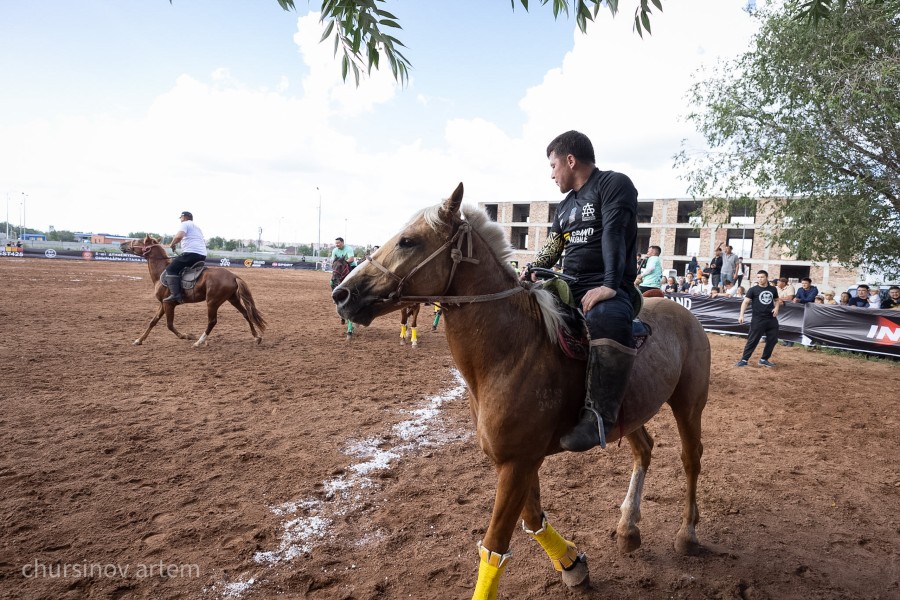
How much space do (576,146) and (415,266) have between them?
1.31m

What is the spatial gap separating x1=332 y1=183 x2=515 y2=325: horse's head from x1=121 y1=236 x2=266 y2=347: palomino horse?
893 cm

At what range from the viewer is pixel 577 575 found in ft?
9.61

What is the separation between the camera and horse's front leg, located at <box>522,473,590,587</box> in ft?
9.33

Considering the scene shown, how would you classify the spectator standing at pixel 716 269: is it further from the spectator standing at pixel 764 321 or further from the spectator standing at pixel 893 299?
the spectator standing at pixel 764 321

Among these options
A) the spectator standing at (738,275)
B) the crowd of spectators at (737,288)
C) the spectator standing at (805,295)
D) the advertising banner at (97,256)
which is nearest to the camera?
the crowd of spectators at (737,288)

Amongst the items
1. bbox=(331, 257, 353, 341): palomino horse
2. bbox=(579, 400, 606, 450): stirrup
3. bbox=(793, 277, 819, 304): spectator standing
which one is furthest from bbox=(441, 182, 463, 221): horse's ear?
bbox=(793, 277, 819, 304): spectator standing

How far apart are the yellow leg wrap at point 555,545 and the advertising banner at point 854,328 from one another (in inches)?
539

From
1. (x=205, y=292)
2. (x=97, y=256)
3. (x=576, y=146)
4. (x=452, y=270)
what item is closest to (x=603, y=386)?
(x=452, y=270)

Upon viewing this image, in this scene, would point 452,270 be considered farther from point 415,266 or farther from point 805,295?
point 805,295

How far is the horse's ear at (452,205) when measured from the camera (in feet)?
7.91

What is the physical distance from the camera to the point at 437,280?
2.44 meters

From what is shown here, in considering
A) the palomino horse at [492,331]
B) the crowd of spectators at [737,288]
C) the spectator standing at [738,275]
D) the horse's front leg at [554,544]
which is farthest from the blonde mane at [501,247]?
the spectator standing at [738,275]

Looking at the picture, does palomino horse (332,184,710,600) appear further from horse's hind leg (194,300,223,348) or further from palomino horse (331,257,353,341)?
palomino horse (331,257,353,341)

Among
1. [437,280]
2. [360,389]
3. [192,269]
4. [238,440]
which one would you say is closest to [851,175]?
[360,389]
